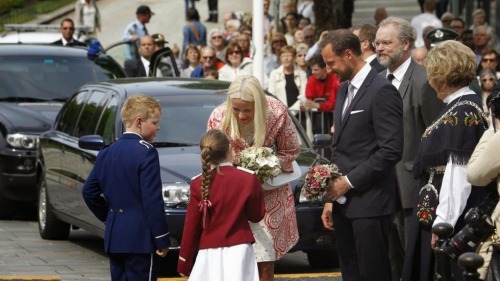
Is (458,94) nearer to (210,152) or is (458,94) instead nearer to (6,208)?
(210,152)

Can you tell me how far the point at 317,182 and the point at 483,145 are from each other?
55.7 inches

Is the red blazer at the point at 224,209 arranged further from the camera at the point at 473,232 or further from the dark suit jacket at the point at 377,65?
the dark suit jacket at the point at 377,65

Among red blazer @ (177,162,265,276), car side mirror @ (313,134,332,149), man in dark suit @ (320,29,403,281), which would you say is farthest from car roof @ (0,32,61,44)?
red blazer @ (177,162,265,276)

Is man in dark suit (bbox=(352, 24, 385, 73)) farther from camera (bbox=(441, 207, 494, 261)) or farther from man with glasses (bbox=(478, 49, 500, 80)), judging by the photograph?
man with glasses (bbox=(478, 49, 500, 80))

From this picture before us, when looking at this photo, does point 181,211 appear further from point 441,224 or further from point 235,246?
point 441,224

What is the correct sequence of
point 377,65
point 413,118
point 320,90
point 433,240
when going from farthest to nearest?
1. point 320,90
2. point 377,65
3. point 413,118
4. point 433,240

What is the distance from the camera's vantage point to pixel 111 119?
41.4 ft

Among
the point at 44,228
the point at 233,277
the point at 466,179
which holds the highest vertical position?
the point at 466,179

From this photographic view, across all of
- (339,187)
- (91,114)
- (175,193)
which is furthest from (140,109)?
(91,114)

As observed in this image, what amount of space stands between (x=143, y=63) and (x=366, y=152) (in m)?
10.5

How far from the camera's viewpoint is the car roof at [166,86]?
1279cm

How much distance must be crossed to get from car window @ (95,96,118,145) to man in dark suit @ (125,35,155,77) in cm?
513

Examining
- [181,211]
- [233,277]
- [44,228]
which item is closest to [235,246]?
[233,277]

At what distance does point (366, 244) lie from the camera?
8406 mm
